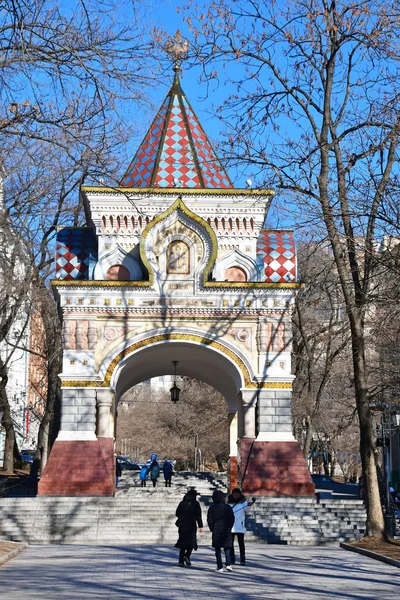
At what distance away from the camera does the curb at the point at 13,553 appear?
14.9m

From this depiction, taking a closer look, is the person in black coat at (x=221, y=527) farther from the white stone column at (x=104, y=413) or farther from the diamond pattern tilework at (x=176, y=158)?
the diamond pattern tilework at (x=176, y=158)

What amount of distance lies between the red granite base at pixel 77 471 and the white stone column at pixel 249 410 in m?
3.62

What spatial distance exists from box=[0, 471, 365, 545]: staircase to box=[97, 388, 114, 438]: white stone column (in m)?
1.81

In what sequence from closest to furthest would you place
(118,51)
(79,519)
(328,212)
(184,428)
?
(118,51)
(328,212)
(79,519)
(184,428)

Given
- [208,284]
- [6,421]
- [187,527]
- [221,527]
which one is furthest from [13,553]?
[6,421]

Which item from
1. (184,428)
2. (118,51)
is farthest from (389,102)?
(184,428)

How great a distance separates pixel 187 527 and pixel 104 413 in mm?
8772

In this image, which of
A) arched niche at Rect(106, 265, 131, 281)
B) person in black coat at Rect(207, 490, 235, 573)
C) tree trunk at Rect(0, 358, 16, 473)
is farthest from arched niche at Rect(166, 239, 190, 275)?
tree trunk at Rect(0, 358, 16, 473)

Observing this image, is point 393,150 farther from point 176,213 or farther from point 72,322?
point 72,322

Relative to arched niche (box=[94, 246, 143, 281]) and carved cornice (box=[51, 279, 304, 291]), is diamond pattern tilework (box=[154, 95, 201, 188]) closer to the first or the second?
arched niche (box=[94, 246, 143, 281])

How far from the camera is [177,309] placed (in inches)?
925

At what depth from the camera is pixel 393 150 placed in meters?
17.1

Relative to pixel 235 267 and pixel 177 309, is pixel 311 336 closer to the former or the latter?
pixel 235 267

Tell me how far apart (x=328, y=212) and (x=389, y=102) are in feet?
7.77
